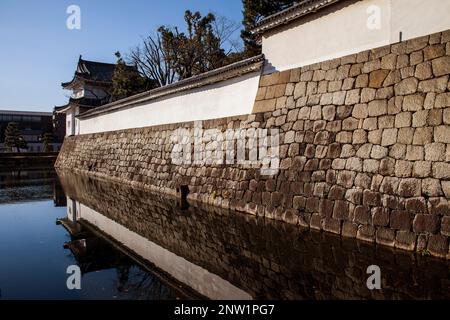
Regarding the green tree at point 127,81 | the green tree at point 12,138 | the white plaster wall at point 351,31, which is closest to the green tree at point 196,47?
the green tree at point 127,81

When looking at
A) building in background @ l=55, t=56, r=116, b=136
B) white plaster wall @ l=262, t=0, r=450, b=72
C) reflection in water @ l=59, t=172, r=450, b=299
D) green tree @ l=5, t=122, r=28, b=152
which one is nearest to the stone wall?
white plaster wall @ l=262, t=0, r=450, b=72

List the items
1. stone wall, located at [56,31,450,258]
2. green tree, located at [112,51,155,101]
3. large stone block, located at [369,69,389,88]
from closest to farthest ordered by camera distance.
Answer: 1. stone wall, located at [56,31,450,258]
2. large stone block, located at [369,69,389,88]
3. green tree, located at [112,51,155,101]

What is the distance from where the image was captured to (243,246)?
5414mm

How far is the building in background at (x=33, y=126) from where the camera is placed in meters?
44.8

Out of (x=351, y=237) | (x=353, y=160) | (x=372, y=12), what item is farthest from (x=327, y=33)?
(x=351, y=237)

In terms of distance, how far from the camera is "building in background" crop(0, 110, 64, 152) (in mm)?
44819

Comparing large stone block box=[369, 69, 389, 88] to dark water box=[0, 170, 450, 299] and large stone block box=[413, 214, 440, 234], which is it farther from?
dark water box=[0, 170, 450, 299]

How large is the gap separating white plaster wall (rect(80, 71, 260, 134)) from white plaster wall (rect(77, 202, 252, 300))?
4368mm

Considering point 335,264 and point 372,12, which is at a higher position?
point 372,12
